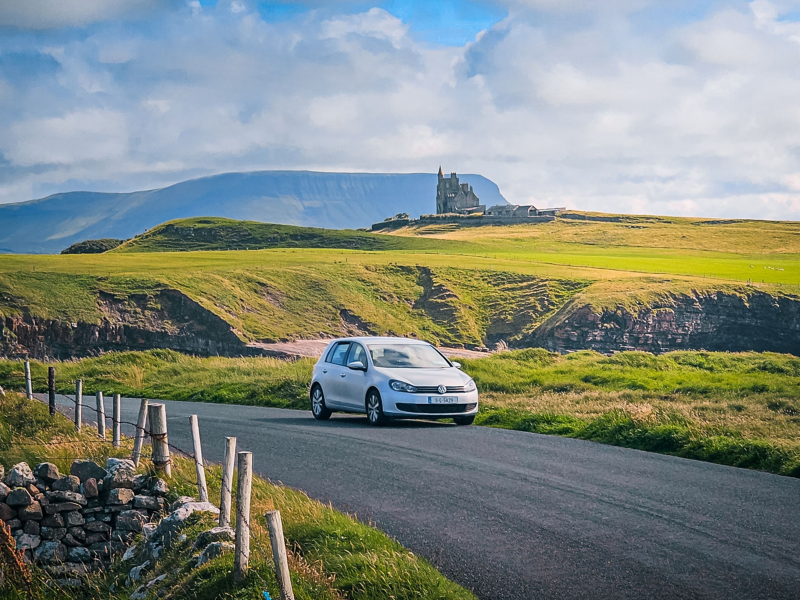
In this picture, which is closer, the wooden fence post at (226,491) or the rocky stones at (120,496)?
the wooden fence post at (226,491)

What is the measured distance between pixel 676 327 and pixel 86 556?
2569 inches

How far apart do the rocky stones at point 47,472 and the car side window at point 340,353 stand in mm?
8259

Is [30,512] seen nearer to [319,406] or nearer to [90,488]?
[90,488]

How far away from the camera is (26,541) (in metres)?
10.6

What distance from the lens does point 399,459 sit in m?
12.8

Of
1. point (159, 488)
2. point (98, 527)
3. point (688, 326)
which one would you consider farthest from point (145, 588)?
point (688, 326)

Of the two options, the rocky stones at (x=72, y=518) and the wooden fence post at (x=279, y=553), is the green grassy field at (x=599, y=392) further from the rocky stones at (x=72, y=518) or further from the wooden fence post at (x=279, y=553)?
the rocky stones at (x=72, y=518)

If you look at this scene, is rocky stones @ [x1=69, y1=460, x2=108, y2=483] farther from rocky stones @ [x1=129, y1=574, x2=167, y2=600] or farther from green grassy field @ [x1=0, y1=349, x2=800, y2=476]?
green grassy field @ [x1=0, y1=349, x2=800, y2=476]

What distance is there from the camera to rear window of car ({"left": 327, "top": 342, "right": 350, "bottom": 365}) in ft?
61.1

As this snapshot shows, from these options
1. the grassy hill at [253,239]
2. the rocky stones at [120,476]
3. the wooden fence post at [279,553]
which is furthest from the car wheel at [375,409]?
the grassy hill at [253,239]

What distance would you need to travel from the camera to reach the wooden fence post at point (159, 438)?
1025cm

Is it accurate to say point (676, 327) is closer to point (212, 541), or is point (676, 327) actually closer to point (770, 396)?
point (770, 396)

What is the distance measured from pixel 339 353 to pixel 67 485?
870cm

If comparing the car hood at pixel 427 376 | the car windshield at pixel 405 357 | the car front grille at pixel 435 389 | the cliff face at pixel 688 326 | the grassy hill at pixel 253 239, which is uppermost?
the grassy hill at pixel 253 239
